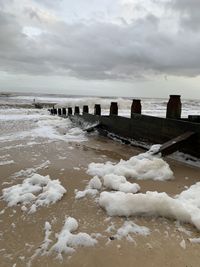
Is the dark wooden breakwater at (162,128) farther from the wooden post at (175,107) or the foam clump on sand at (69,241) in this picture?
the foam clump on sand at (69,241)

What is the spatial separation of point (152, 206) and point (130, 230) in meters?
0.45

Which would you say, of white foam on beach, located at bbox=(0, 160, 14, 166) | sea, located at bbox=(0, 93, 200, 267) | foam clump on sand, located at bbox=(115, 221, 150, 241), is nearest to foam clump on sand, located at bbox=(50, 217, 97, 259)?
sea, located at bbox=(0, 93, 200, 267)

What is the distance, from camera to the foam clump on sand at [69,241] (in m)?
2.49

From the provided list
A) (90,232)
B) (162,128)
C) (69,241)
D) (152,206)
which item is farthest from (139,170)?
(69,241)

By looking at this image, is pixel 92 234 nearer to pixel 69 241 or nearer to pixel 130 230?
pixel 69 241

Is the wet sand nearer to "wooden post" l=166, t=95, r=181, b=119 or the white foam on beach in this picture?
the white foam on beach

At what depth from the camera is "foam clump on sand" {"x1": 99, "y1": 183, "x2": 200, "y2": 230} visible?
300 centimetres

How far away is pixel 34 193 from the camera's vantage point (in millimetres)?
3754

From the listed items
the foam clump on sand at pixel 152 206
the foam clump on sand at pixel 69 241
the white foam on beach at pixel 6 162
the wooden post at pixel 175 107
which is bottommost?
Answer: the white foam on beach at pixel 6 162

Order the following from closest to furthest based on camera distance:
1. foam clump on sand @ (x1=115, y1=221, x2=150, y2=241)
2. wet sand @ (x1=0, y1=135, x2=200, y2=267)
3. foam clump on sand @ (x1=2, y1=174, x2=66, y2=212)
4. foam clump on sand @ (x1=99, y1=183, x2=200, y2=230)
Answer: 1. wet sand @ (x1=0, y1=135, x2=200, y2=267)
2. foam clump on sand @ (x1=115, y1=221, x2=150, y2=241)
3. foam clump on sand @ (x1=99, y1=183, x2=200, y2=230)
4. foam clump on sand @ (x1=2, y1=174, x2=66, y2=212)

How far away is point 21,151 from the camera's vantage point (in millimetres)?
6488

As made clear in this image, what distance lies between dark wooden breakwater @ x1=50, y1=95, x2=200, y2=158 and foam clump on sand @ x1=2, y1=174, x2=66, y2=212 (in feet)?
7.39

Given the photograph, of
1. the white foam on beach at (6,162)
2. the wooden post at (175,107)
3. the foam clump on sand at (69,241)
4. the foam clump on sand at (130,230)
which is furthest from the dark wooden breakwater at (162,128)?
the foam clump on sand at (69,241)

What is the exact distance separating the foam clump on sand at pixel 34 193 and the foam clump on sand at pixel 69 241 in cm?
69
